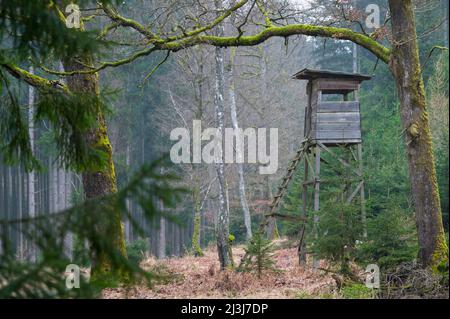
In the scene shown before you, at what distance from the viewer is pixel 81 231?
4312 mm

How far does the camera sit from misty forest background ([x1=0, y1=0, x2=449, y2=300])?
66.5ft

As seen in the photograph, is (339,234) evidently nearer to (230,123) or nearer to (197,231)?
(197,231)

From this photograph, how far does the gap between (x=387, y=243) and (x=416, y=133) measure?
6.10ft

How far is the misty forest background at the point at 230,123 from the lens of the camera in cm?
2027

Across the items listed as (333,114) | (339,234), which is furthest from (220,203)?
(339,234)

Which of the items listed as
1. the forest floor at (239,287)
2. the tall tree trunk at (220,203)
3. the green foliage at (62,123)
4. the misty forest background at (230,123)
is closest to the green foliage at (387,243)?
the misty forest background at (230,123)

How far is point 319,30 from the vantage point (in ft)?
37.5

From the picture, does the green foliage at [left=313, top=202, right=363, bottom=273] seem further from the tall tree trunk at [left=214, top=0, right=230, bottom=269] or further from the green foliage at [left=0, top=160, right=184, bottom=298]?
the green foliage at [left=0, top=160, right=184, bottom=298]

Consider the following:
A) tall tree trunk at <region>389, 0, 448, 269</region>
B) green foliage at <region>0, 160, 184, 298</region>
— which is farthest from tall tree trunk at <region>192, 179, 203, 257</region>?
green foliage at <region>0, 160, 184, 298</region>

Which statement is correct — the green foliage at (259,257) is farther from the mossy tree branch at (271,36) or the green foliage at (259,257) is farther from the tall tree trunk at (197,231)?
the tall tree trunk at (197,231)

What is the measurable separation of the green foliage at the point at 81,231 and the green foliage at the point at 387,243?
6.37 m
